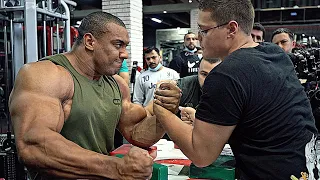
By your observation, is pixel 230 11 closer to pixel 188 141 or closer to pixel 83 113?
pixel 188 141

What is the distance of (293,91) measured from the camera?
1390mm

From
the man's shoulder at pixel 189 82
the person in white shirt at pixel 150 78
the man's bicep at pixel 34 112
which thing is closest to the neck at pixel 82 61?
the man's bicep at pixel 34 112

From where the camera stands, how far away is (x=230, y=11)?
55.9 inches

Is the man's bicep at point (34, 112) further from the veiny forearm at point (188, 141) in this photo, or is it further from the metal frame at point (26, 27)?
the metal frame at point (26, 27)

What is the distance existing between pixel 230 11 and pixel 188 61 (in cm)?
345

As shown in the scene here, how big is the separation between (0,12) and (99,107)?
1775 millimetres

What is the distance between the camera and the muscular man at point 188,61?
4.77m

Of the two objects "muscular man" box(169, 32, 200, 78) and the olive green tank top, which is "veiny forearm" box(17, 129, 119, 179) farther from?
"muscular man" box(169, 32, 200, 78)

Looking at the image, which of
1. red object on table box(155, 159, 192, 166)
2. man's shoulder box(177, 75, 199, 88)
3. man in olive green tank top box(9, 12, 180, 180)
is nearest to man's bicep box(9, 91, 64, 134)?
man in olive green tank top box(9, 12, 180, 180)

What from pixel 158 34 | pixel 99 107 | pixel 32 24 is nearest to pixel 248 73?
pixel 99 107

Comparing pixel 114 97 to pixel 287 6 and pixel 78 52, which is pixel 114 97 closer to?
pixel 78 52

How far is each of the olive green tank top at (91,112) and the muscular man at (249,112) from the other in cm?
39

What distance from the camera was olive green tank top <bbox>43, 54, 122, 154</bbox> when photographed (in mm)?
1533

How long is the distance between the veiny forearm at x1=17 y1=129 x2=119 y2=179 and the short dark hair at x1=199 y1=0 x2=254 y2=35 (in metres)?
0.72
